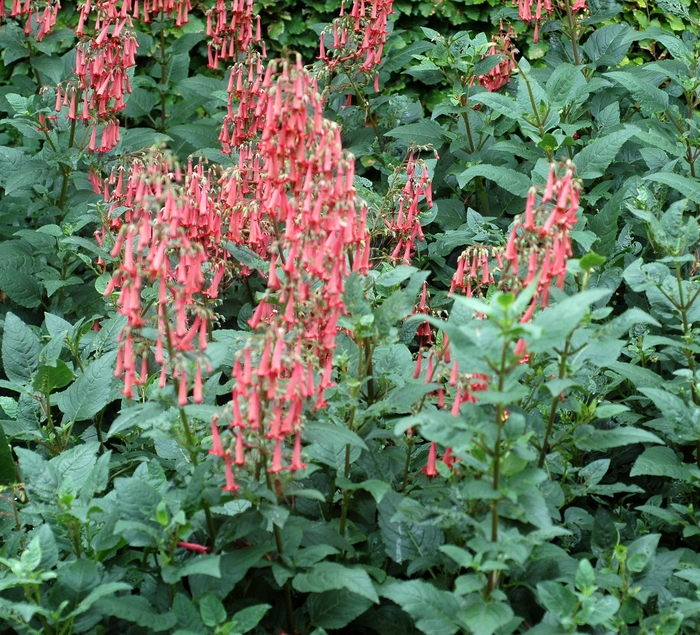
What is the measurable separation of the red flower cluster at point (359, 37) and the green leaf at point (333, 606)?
10.8 ft

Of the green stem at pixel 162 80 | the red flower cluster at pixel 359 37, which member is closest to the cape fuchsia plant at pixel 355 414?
the red flower cluster at pixel 359 37

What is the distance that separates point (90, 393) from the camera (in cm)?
388

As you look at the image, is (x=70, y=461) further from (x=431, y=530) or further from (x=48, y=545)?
(x=431, y=530)

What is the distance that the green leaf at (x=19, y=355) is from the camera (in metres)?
4.11

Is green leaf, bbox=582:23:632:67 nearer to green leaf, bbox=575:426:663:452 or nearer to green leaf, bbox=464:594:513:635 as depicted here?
green leaf, bbox=575:426:663:452

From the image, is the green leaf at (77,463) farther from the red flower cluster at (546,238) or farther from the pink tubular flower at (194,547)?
the red flower cluster at (546,238)

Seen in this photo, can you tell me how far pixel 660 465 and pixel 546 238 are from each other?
106cm

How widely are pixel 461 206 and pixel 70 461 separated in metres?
2.95

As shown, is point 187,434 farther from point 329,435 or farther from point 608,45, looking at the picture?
point 608,45

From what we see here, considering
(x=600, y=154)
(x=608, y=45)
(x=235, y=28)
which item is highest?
(x=608, y=45)

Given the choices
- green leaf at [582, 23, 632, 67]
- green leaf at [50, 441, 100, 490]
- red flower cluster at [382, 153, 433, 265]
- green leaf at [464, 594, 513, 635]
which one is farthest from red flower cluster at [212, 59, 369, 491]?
green leaf at [582, 23, 632, 67]

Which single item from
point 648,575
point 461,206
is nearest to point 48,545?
point 648,575

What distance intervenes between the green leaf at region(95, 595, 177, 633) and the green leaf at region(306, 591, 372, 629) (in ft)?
1.59

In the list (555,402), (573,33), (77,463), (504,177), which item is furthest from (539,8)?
(77,463)
